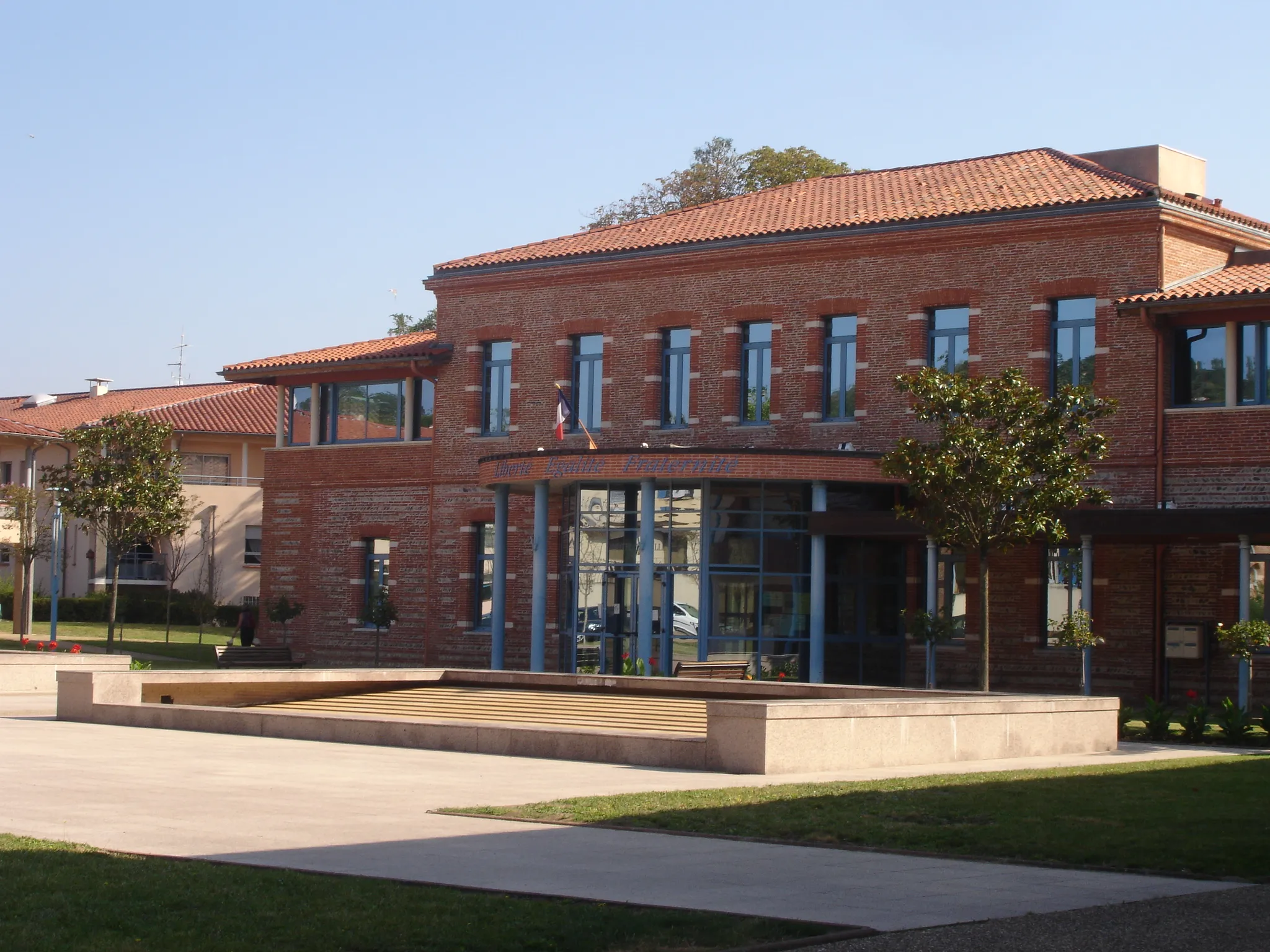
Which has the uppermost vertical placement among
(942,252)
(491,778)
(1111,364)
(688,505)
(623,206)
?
(623,206)

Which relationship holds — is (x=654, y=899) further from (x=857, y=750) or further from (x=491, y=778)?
(x=857, y=750)

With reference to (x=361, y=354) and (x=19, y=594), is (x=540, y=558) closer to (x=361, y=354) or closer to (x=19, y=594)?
(x=361, y=354)

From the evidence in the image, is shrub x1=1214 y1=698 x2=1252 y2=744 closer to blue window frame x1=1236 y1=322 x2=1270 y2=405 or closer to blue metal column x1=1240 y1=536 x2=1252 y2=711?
blue metal column x1=1240 y1=536 x2=1252 y2=711

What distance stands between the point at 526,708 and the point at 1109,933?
1557 centimetres

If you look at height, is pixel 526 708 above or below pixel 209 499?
below

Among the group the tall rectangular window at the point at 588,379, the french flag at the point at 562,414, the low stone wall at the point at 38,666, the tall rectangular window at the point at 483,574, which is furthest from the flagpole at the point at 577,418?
the low stone wall at the point at 38,666

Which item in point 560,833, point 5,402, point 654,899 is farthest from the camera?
point 5,402

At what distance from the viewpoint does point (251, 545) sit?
64.7 metres

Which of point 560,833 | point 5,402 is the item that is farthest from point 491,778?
point 5,402

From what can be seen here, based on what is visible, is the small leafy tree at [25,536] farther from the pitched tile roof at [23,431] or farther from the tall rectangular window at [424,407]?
the tall rectangular window at [424,407]

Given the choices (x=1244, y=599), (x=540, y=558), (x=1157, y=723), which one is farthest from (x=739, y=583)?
(x=1157, y=723)

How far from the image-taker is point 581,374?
3550 cm

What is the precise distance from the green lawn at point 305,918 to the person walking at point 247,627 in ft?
105

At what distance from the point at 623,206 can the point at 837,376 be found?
27659mm
